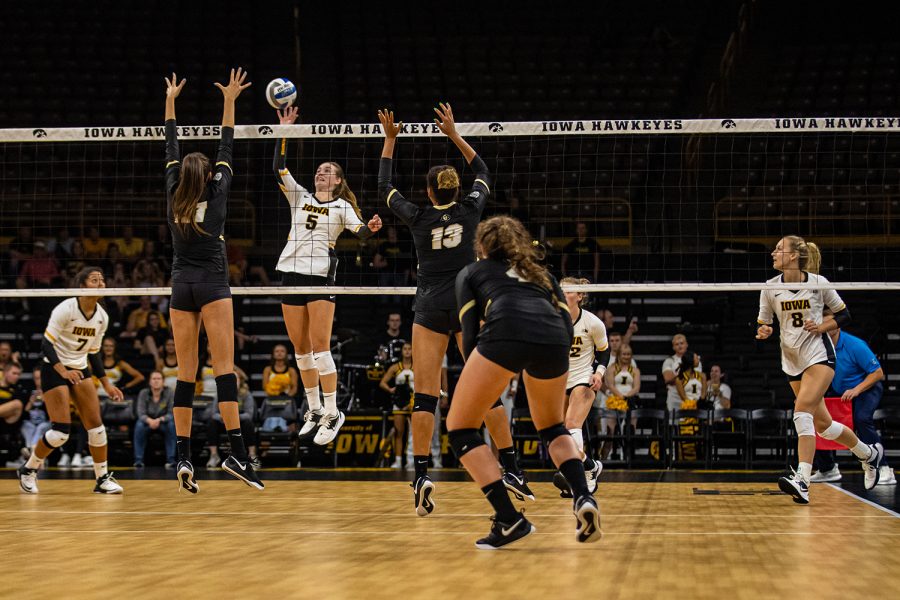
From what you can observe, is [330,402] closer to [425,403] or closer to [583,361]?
[425,403]

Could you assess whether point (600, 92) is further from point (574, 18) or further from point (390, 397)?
point (390, 397)

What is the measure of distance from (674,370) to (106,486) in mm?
8512

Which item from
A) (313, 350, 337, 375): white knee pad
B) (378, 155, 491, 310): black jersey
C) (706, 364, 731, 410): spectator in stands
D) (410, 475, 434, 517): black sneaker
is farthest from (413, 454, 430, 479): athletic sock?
(706, 364, 731, 410): spectator in stands

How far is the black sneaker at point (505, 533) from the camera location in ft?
17.7

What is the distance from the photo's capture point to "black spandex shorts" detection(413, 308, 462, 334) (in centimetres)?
720

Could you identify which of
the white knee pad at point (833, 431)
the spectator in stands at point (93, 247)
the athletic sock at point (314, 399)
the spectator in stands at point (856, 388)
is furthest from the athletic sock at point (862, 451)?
the spectator in stands at point (93, 247)

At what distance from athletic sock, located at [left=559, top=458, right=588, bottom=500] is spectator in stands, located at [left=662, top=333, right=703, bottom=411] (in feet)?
31.3

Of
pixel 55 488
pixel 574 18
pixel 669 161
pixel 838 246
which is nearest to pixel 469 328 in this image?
pixel 55 488

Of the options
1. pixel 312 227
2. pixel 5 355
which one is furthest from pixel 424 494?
pixel 5 355

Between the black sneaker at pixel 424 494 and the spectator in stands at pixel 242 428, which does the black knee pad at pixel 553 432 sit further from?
the spectator in stands at pixel 242 428

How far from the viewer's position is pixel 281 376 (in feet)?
47.8

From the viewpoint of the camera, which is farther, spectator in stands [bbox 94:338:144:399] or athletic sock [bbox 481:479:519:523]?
→ spectator in stands [bbox 94:338:144:399]

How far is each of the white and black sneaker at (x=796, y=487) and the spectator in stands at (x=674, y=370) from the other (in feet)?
21.4

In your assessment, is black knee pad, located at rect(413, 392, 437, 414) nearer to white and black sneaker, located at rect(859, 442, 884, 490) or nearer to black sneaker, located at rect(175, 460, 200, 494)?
black sneaker, located at rect(175, 460, 200, 494)
